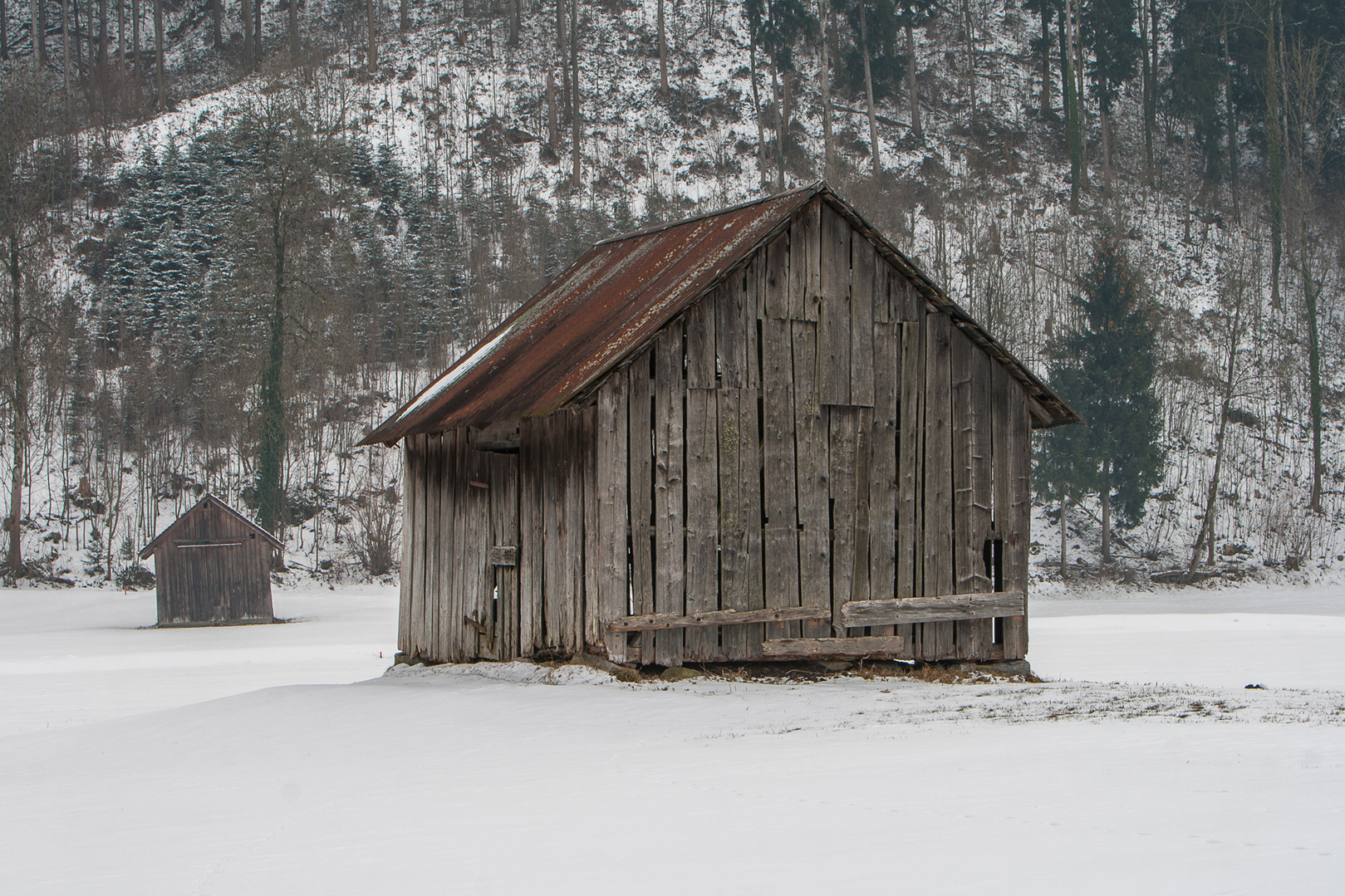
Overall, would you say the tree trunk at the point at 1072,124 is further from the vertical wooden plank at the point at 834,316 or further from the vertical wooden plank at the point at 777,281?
the vertical wooden plank at the point at 777,281

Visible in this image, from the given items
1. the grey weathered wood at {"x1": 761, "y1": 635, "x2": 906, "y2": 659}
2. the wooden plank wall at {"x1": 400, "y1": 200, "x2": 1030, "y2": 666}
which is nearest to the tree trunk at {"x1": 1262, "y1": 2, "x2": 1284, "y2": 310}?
the wooden plank wall at {"x1": 400, "y1": 200, "x2": 1030, "y2": 666}

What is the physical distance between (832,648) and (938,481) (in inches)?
85.8

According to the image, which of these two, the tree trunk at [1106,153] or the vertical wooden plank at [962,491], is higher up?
the tree trunk at [1106,153]

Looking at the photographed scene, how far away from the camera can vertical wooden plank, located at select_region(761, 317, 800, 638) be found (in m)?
12.5

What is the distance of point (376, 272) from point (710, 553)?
129 ft

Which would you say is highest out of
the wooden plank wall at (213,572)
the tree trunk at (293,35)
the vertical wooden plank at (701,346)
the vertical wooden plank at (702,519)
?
the tree trunk at (293,35)

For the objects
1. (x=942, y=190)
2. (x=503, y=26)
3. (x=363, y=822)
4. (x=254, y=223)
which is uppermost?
(x=503, y=26)

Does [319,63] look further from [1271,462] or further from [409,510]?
[409,510]

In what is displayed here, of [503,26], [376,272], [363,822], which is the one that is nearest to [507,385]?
[363,822]

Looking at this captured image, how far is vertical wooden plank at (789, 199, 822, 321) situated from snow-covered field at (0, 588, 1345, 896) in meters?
3.77

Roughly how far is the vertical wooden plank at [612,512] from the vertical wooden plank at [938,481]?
3.45 m

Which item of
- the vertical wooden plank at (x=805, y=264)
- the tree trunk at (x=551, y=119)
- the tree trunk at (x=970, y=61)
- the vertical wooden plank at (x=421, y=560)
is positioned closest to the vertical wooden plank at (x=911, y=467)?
the vertical wooden plank at (x=805, y=264)

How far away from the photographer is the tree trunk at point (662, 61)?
198ft

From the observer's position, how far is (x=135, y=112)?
59.2 m
